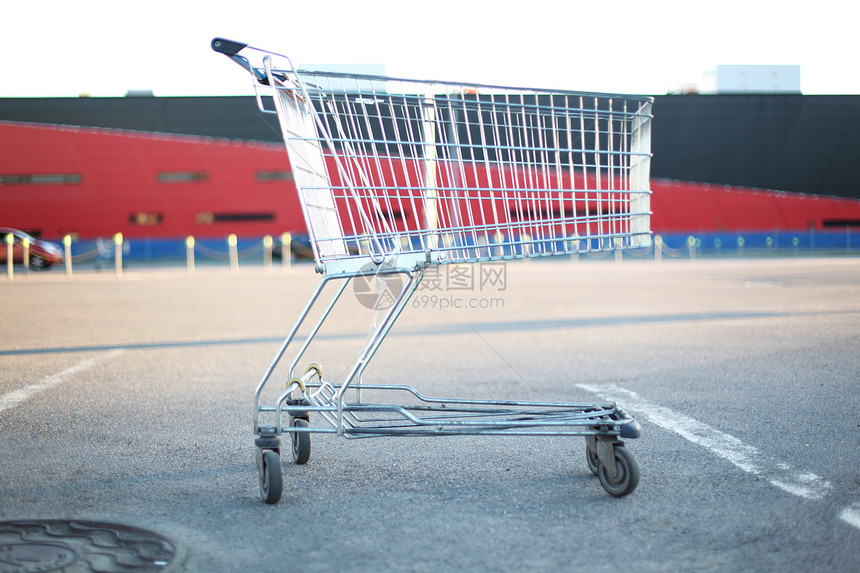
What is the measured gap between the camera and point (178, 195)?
116 feet

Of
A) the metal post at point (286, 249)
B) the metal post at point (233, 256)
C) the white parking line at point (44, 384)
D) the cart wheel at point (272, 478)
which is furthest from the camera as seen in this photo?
the metal post at point (286, 249)

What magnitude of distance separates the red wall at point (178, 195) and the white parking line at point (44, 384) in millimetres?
30054

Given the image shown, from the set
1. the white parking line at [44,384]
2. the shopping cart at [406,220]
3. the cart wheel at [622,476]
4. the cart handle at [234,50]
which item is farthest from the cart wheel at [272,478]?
the white parking line at [44,384]

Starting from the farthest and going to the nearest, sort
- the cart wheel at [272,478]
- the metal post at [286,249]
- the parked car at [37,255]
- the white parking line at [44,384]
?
the metal post at [286,249]
the parked car at [37,255]
the white parking line at [44,384]
the cart wheel at [272,478]

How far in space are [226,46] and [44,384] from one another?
10.7 ft

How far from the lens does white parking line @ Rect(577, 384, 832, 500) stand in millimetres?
2749

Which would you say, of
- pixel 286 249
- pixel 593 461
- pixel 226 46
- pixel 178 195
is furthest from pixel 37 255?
pixel 593 461

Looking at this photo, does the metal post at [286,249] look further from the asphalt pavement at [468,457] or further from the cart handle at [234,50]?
the cart handle at [234,50]

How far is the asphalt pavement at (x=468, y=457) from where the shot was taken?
223 cm

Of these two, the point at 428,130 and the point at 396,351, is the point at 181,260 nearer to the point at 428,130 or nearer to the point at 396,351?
the point at 396,351

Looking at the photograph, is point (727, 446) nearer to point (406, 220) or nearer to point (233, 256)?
point (406, 220)

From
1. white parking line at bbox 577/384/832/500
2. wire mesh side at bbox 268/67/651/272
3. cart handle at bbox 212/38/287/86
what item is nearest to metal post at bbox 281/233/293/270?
white parking line at bbox 577/384/832/500

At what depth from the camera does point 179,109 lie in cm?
3500

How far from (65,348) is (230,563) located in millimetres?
5365
